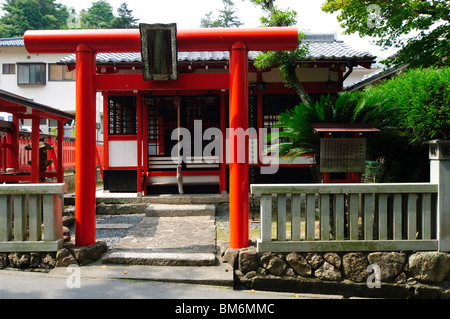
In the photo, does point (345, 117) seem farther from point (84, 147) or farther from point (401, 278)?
point (84, 147)

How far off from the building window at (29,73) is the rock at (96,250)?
70.5 ft

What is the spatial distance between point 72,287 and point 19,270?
44.5 inches

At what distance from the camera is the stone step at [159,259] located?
431 centimetres

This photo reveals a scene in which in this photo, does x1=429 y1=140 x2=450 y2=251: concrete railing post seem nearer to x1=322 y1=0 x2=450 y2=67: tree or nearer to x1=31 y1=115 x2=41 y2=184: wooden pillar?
x1=322 y1=0 x2=450 y2=67: tree

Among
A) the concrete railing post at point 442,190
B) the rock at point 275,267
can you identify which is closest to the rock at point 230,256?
the rock at point 275,267

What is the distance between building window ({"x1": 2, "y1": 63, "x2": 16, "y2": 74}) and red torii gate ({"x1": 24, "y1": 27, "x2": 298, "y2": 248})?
2208 cm

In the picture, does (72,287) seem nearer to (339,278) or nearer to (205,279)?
(205,279)

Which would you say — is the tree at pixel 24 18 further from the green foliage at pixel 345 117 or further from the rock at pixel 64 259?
the green foliage at pixel 345 117

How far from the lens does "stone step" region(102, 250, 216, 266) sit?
431cm

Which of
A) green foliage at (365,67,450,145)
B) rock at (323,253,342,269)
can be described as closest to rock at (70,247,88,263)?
rock at (323,253,342,269)

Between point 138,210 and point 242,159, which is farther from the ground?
point 242,159

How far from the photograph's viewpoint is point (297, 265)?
13.4ft

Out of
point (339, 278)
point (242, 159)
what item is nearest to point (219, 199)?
point (242, 159)

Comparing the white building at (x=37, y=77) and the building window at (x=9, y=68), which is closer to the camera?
the white building at (x=37, y=77)
